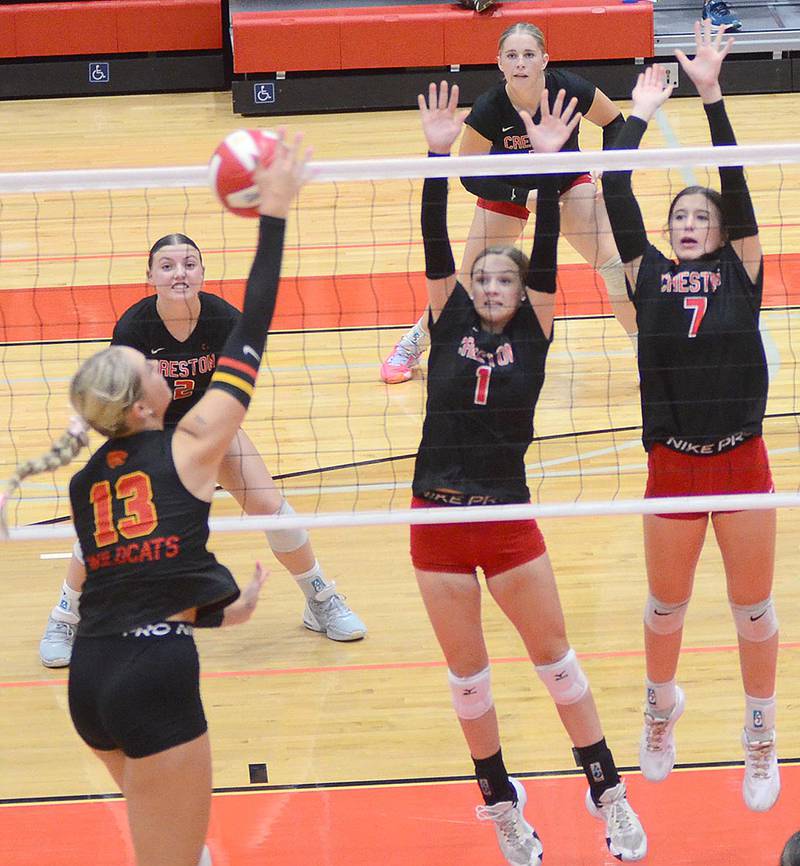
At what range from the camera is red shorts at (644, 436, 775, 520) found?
4902 millimetres

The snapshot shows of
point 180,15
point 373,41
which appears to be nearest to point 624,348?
point 373,41

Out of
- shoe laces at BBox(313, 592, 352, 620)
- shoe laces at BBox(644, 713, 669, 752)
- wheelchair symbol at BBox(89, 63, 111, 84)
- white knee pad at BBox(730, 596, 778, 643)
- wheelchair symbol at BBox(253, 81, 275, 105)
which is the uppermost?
wheelchair symbol at BBox(89, 63, 111, 84)

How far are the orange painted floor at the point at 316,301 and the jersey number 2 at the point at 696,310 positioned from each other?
5026 millimetres

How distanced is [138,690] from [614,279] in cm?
532

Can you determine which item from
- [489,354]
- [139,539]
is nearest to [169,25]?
[489,354]

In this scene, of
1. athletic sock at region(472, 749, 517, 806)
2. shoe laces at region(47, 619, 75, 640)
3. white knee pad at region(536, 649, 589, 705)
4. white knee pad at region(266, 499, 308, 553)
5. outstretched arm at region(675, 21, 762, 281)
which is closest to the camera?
outstretched arm at region(675, 21, 762, 281)

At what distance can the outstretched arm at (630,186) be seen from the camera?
4.79 m

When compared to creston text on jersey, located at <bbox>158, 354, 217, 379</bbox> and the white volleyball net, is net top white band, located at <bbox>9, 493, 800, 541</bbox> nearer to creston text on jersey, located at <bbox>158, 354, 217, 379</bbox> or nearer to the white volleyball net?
the white volleyball net

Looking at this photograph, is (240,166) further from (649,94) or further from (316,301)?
(316,301)

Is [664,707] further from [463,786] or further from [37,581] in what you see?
[37,581]

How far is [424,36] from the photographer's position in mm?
14281

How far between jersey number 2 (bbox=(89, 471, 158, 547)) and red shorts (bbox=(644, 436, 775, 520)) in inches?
78.1

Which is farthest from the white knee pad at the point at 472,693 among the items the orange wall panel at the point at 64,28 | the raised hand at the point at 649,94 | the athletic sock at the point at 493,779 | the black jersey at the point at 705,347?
the orange wall panel at the point at 64,28

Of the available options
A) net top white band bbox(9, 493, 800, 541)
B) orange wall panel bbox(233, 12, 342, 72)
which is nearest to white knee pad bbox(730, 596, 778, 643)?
net top white band bbox(9, 493, 800, 541)
